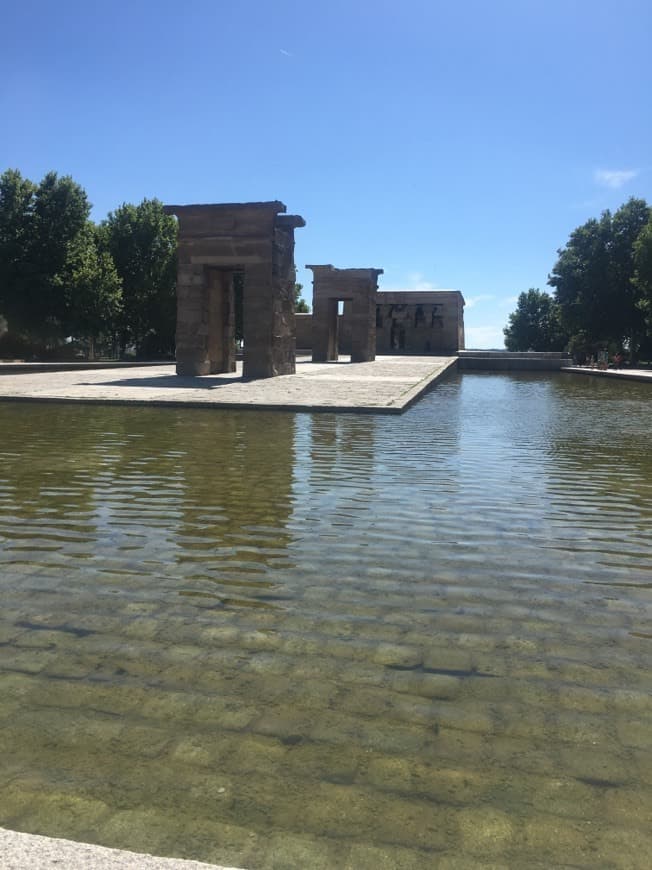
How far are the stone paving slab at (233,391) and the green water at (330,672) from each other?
287 inches

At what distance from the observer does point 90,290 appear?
4000 cm

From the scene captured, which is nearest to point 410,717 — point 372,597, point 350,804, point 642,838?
point 350,804

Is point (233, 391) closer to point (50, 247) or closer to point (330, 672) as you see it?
point (330, 672)

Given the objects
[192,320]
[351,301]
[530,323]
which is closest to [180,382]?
[192,320]

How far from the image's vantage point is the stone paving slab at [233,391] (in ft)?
46.2

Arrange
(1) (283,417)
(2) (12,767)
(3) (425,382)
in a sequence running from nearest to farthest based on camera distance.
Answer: (2) (12,767)
(1) (283,417)
(3) (425,382)

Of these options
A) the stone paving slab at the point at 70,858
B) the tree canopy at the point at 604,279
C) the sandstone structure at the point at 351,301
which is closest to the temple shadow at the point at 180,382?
the sandstone structure at the point at 351,301

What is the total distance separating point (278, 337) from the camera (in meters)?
21.7

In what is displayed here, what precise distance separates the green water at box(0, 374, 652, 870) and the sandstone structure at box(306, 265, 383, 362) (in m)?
29.7

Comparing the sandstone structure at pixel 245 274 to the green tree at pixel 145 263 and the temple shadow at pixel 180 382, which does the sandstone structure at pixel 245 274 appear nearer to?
the temple shadow at pixel 180 382

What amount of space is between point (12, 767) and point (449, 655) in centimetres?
173

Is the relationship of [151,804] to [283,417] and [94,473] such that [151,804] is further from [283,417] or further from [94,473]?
[283,417]

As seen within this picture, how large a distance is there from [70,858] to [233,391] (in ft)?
48.5

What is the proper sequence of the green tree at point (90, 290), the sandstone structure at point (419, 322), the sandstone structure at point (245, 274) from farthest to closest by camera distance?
1. the sandstone structure at point (419, 322)
2. the green tree at point (90, 290)
3. the sandstone structure at point (245, 274)
